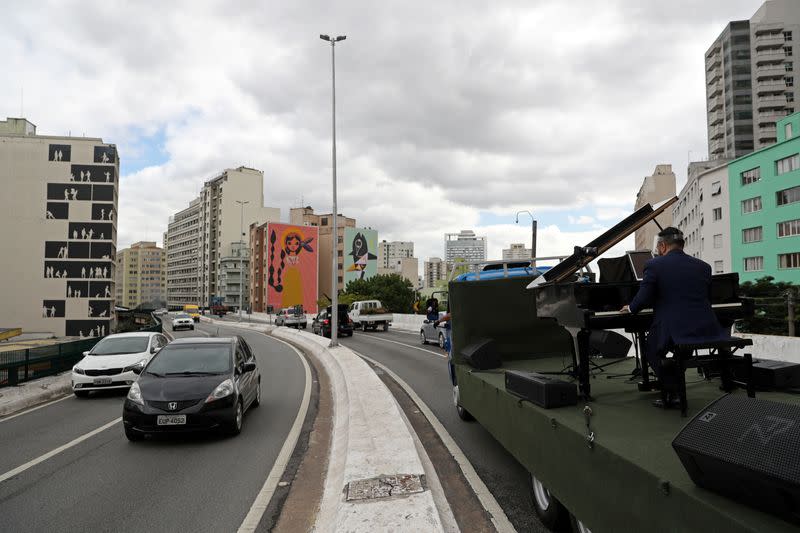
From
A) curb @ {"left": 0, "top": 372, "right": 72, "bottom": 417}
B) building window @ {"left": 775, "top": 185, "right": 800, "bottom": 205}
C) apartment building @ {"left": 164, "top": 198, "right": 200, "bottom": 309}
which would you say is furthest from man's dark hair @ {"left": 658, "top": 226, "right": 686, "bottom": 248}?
apartment building @ {"left": 164, "top": 198, "right": 200, "bottom": 309}

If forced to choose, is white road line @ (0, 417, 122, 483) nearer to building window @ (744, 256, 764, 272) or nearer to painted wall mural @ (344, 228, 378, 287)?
building window @ (744, 256, 764, 272)

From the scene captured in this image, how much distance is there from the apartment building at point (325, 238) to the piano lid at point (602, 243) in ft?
380

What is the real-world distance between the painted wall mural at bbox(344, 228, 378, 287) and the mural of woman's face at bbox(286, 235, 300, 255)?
12.2 m

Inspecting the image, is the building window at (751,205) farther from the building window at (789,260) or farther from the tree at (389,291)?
the tree at (389,291)

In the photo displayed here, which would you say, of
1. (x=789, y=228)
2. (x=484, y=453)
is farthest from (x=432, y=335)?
(x=789, y=228)

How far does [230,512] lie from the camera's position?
480 cm

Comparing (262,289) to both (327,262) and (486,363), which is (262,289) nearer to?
(327,262)

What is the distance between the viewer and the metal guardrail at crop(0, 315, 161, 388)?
12.3m

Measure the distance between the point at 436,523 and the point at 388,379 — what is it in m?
9.38

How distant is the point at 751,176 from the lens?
169 ft

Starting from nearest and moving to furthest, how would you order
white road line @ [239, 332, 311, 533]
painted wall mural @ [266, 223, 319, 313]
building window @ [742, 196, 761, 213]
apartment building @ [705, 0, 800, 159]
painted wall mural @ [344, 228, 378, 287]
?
white road line @ [239, 332, 311, 533] < building window @ [742, 196, 761, 213] < apartment building @ [705, 0, 800, 159] < painted wall mural @ [266, 223, 319, 313] < painted wall mural @ [344, 228, 378, 287]

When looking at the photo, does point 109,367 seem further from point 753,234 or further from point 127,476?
point 753,234

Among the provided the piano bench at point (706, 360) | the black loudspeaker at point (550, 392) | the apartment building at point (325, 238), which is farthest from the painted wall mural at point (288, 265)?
the piano bench at point (706, 360)

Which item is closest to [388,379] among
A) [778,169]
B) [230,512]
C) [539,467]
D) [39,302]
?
[230,512]
